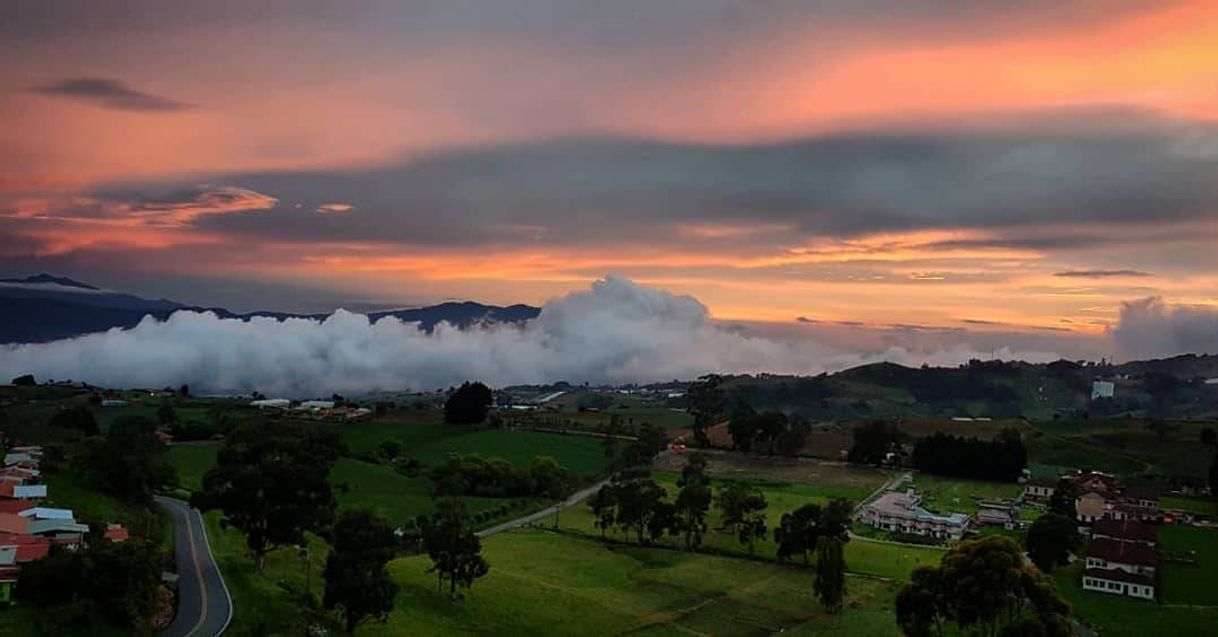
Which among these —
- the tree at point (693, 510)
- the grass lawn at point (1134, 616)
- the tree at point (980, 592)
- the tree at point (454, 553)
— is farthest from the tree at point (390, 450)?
the tree at point (980, 592)

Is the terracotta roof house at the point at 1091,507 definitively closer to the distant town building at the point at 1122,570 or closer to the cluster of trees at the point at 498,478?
the distant town building at the point at 1122,570

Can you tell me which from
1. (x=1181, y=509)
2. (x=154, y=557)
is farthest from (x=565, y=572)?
(x=1181, y=509)

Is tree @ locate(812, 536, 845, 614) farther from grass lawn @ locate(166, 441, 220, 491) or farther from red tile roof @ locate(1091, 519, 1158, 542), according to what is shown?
grass lawn @ locate(166, 441, 220, 491)

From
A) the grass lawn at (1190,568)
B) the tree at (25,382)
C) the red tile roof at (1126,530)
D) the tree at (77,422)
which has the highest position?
the tree at (77,422)

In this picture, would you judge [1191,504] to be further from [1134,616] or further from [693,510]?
[693,510]

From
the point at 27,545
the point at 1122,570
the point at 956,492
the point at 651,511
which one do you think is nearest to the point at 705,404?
the point at 956,492

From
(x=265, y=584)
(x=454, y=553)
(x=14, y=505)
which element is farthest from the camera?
(x=454, y=553)
